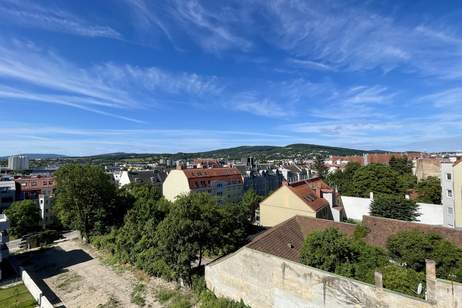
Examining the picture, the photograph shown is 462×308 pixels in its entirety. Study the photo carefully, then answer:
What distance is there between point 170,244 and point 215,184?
1406 inches

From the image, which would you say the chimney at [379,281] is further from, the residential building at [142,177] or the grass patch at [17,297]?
the residential building at [142,177]

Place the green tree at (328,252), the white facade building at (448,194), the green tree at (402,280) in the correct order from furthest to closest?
1. the white facade building at (448,194)
2. the green tree at (328,252)
3. the green tree at (402,280)

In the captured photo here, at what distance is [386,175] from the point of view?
46031 millimetres

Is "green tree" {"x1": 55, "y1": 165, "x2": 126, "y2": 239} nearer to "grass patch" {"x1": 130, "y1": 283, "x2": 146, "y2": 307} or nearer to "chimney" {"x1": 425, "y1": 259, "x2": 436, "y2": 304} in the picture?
"grass patch" {"x1": 130, "y1": 283, "x2": 146, "y2": 307}

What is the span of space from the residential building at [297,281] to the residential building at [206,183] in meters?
27.4

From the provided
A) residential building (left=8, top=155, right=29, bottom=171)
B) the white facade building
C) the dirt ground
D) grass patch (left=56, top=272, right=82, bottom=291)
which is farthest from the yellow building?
residential building (left=8, top=155, right=29, bottom=171)

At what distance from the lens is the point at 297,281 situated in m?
14.2

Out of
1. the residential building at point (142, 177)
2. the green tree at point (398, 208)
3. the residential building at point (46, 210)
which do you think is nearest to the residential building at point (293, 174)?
the residential building at point (142, 177)

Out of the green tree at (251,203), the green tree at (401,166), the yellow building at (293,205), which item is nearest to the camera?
the yellow building at (293,205)

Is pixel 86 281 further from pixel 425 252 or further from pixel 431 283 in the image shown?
pixel 425 252

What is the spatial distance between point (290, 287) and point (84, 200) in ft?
104

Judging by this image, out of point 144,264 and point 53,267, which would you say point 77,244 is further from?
point 144,264

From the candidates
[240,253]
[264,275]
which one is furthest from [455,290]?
[240,253]

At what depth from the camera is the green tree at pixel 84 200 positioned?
34.4 metres
